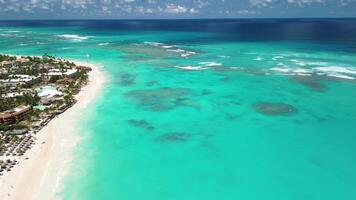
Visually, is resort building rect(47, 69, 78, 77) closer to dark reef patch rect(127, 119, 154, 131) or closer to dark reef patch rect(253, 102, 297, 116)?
dark reef patch rect(127, 119, 154, 131)

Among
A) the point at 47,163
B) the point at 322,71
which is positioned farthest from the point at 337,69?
the point at 47,163

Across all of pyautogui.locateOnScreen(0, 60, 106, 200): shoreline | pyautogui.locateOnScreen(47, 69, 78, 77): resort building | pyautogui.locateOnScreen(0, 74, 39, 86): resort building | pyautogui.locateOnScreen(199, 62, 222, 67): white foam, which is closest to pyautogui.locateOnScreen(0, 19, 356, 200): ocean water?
pyautogui.locateOnScreen(0, 60, 106, 200): shoreline

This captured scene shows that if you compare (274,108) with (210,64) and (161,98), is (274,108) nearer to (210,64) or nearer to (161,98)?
(161,98)

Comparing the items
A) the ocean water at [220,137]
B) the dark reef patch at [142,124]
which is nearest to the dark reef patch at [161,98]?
the ocean water at [220,137]

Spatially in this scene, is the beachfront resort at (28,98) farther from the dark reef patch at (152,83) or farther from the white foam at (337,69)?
the white foam at (337,69)

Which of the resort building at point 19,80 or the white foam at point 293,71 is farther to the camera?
the white foam at point 293,71

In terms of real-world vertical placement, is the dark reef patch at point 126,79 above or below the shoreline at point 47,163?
above
